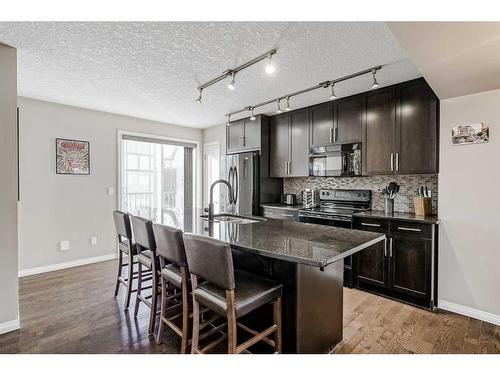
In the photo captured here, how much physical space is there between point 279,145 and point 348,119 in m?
1.24

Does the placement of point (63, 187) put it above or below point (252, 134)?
below

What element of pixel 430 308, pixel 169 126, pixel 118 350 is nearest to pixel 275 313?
pixel 118 350

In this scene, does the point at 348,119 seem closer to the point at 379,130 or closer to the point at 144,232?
the point at 379,130

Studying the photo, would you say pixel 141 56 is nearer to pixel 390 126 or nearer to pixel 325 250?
pixel 325 250

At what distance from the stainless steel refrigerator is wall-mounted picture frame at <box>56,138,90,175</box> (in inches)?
88.9

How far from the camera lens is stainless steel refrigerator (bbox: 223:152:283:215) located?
4.40 metres

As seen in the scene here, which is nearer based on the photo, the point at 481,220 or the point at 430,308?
the point at 481,220

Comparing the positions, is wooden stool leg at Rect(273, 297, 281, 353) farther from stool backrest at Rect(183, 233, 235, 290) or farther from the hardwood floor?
the hardwood floor

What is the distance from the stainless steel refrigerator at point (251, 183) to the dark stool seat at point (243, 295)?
2638mm

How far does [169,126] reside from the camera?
5.21 metres

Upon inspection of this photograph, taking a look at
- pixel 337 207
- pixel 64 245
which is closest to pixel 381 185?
pixel 337 207

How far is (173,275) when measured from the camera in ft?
6.63

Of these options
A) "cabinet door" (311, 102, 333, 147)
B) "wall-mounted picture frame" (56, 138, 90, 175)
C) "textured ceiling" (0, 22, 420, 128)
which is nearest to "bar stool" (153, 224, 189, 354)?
"textured ceiling" (0, 22, 420, 128)

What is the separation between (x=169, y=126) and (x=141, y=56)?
2.88m
